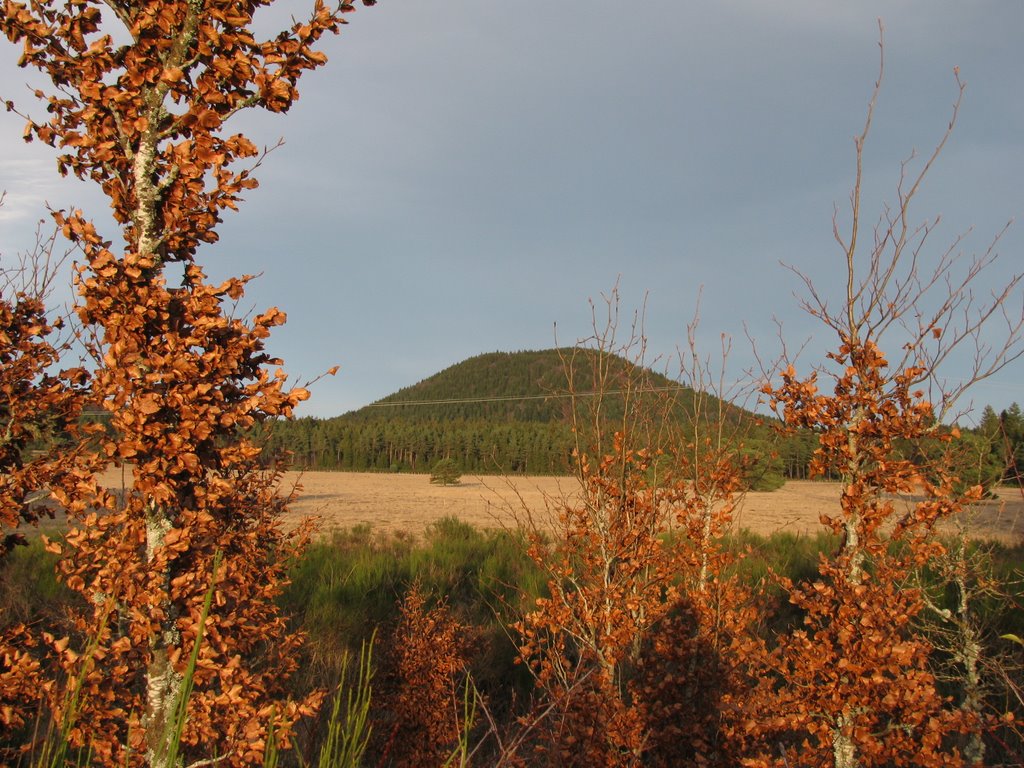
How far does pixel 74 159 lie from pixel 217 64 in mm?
636

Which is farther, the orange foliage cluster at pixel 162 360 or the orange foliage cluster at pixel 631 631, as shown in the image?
the orange foliage cluster at pixel 631 631

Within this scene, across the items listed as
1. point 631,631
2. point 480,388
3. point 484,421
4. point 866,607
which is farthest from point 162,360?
point 480,388

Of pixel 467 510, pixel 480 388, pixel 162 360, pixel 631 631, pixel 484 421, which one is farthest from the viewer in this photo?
pixel 480 388

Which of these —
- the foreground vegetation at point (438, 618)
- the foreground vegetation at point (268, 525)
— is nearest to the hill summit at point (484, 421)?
the foreground vegetation at point (268, 525)

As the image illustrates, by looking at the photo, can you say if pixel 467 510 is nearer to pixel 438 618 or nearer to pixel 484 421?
pixel 438 618

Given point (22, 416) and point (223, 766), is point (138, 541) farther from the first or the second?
point (22, 416)

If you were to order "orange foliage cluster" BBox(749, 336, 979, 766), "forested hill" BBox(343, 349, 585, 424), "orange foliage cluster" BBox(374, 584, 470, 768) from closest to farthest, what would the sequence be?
"orange foliage cluster" BBox(749, 336, 979, 766)
"orange foliage cluster" BBox(374, 584, 470, 768)
"forested hill" BBox(343, 349, 585, 424)

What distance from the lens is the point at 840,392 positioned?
143 inches

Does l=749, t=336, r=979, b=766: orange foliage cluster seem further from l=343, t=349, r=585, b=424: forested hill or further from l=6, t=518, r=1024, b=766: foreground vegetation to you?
l=343, t=349, r=585, b=424: forested hill

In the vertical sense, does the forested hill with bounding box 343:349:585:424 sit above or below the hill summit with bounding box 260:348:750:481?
above

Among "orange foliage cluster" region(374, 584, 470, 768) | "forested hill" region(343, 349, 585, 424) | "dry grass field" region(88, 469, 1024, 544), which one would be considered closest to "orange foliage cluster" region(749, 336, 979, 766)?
"orange foliage cluster" region(374, 584, 470, 768)

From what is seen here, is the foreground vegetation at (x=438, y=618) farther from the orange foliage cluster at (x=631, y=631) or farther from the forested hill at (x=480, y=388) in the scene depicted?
the forested hill at (x=480, y=388)

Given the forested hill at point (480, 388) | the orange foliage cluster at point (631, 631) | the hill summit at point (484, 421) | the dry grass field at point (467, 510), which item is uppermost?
the forested hill at point (480, 388)

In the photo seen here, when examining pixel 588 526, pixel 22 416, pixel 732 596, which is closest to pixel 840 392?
pixel 588 526
